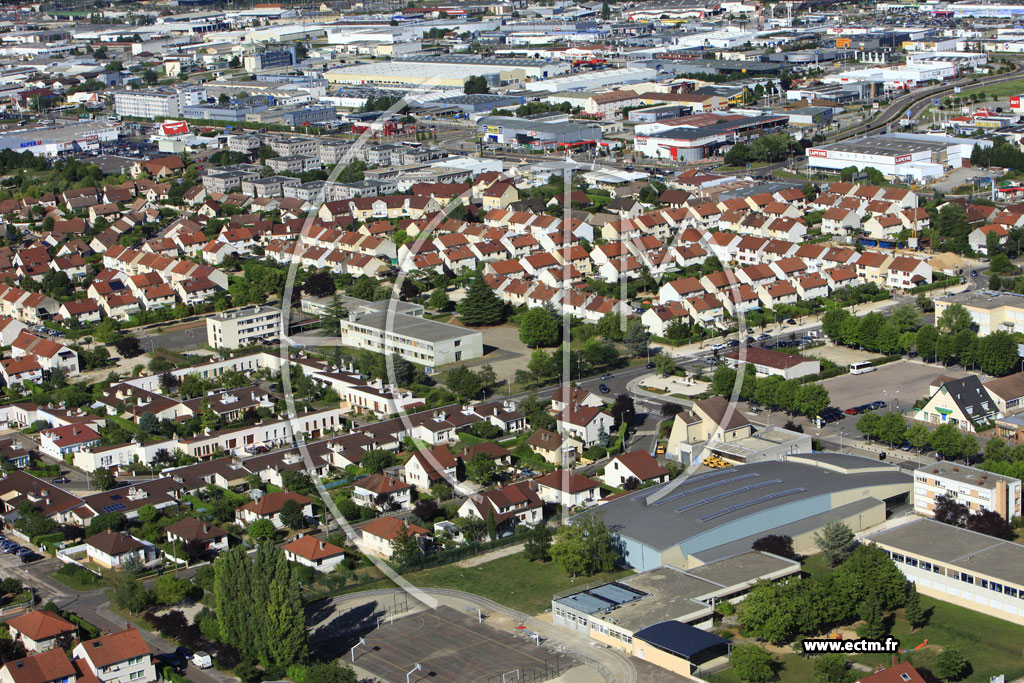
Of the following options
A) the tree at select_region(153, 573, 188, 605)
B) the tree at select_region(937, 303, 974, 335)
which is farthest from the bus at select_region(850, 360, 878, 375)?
the tree at select_region(153, 573, 188, 605)

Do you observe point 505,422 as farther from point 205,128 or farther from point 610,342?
point 205,128

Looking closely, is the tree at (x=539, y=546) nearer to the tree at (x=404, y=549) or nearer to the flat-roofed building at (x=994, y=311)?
the tree at (x=404, y=549)

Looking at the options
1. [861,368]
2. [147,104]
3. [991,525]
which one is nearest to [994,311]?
[861,368]

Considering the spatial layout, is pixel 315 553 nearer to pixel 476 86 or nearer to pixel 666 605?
Answer: pixel 666 605

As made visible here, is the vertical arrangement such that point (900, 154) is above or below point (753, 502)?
above

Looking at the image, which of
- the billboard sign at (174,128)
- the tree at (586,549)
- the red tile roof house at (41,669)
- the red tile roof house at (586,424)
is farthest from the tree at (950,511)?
the billboard sign at (174,128)

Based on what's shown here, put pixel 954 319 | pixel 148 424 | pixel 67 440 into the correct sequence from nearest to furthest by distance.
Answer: pixel 67 440 → pixel 148 424 → pixel 954 319

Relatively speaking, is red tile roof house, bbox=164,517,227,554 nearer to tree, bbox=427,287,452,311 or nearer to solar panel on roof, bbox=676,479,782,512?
solar panel on roof, bbox=676,479,782,512

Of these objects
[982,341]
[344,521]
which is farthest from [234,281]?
[982,341]
